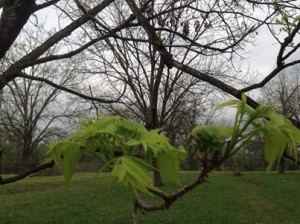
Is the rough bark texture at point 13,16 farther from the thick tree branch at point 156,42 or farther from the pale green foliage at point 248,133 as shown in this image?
the pale green foliage at point 248,133

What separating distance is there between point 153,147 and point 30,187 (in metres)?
26.4

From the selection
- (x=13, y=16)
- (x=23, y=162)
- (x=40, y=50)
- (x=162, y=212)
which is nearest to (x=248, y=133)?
(x=13, y=16)

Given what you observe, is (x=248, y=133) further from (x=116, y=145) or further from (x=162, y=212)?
(x=162, y=212)

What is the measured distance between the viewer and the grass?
14797mm

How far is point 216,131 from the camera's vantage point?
3.05 ft

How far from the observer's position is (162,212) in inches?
619

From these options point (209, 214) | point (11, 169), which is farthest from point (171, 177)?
point (11, 169)

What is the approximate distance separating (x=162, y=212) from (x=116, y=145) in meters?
15.3

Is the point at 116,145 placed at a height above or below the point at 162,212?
above

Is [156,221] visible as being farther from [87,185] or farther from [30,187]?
[30,187]

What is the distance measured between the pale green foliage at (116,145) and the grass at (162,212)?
10361 millimetres

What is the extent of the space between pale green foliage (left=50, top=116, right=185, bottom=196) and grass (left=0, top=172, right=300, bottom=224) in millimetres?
10361

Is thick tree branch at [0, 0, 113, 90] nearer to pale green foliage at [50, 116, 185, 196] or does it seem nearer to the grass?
pale green foliage at [50, 116, 185, 196]

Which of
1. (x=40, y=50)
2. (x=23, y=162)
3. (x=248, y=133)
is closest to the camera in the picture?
(x=248, y=133)
